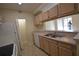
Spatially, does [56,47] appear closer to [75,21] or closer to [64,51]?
[64,51]

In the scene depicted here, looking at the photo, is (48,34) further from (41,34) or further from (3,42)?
(3,42)

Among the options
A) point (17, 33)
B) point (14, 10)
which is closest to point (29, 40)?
point (17, 33)

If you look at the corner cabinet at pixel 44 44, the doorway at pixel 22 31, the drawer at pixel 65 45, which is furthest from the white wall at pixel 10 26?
the drawer at pixel 65 45

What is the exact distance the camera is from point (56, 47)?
1808 millimetres

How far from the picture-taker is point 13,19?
1632 mm

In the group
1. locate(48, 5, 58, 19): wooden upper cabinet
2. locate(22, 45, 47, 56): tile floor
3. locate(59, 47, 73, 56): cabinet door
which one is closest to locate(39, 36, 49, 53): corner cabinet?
locate(22, 45, 47, 56): tile floor

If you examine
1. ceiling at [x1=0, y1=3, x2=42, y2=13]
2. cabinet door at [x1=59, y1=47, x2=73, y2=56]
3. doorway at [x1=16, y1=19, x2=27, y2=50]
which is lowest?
cabinet door at [x1=59, y1=47, x2=73, y2=56]

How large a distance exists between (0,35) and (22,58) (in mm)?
559

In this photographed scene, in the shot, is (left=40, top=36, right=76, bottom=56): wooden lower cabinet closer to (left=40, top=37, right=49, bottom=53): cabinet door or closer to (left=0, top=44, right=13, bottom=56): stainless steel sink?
(left=40, top=37, right=49, bottom=53): cabinet door

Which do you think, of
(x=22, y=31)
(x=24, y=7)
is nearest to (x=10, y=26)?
(x=22, y=31)

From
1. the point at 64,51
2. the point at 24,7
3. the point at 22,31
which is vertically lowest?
the point at 64,51

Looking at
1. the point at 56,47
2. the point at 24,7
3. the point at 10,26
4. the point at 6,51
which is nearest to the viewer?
the point at 6,51

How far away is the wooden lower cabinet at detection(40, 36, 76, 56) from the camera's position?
1.57 meters

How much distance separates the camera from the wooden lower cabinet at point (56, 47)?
157 cm
